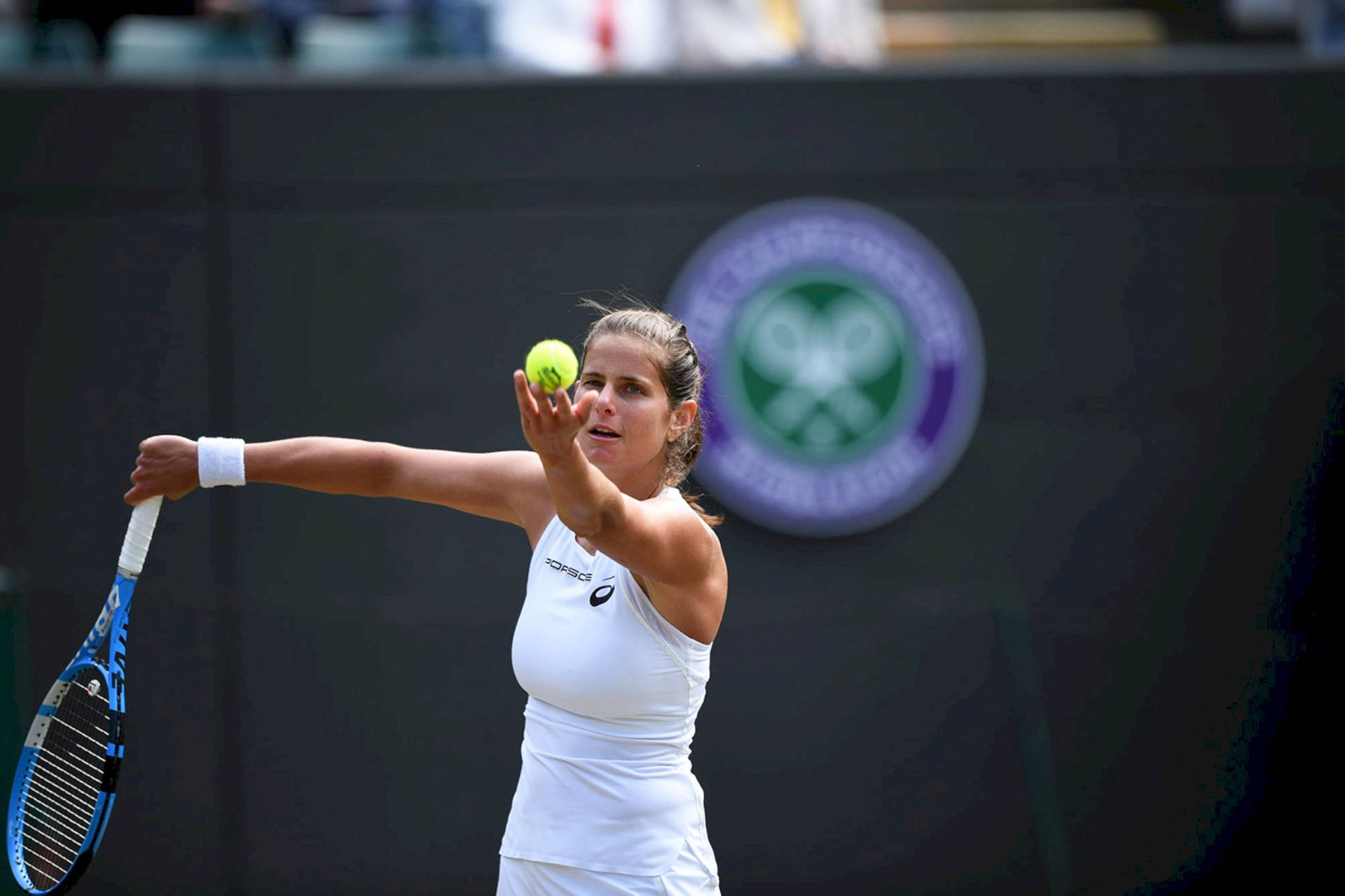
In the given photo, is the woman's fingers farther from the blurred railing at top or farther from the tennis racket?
the blurred railing at top

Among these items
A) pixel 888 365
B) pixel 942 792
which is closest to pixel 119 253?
pixel 888 365

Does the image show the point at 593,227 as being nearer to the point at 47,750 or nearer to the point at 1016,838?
the point at 1016,838

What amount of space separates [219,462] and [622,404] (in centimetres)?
83

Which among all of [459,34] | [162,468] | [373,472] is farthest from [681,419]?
[459,34]

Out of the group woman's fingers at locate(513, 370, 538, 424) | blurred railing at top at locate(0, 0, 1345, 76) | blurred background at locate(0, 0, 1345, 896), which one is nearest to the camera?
woman's fingers at locate(513, 370, 538, 424)

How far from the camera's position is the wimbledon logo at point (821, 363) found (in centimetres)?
599

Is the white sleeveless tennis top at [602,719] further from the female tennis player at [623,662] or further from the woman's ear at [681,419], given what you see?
the woman's ear at [681,419]

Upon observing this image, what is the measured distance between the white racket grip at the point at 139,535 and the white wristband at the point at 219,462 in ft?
0.35

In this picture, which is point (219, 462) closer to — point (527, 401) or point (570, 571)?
point (570, 571)

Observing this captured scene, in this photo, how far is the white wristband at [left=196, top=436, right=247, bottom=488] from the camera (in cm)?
293

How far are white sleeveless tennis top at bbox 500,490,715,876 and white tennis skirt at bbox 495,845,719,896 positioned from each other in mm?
16

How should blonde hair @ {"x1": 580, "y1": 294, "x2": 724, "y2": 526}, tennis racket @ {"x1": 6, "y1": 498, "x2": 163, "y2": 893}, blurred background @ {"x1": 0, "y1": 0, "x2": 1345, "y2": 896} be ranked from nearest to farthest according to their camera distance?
blonde hair @ {"x1": 580, "y1": 294, "x2": 724, "y2": 526}, tennis racket @ {"x1": 6, "y1": 498, "x2": 163, "y2": 893}, blurred background @ {"x1": 0, "y1": 0, "x2": 1345, "y2": 896}

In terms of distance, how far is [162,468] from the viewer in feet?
9.60

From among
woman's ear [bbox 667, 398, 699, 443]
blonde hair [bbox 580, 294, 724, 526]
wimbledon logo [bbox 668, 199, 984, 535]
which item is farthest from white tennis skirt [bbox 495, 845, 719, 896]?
wimbledon logo [bbox 668, 199, 984, 535]
